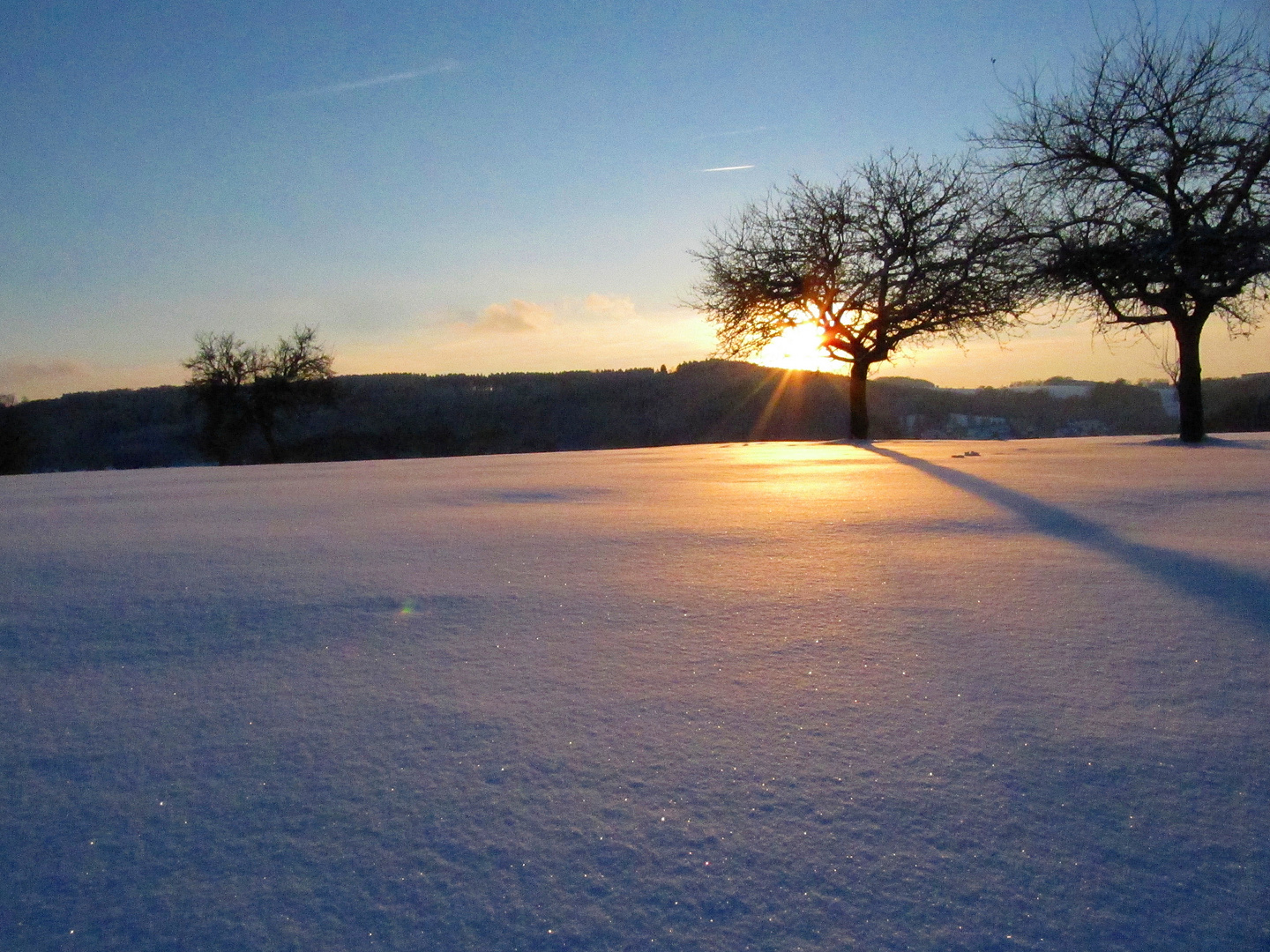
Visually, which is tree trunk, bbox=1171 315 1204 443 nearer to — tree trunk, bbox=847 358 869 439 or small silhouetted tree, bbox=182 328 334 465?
tree trunk, bbox=847 358 869 439

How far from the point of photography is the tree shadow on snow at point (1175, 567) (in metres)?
1.92

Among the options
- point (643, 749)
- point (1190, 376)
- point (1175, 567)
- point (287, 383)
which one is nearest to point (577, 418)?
point (287, 383)

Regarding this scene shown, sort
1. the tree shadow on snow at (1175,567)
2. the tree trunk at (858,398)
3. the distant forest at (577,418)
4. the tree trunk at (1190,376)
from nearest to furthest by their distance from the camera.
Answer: the tree shadow on snow at (1175,567)
the tree trunk at (1190,376)
the tree trunk at (858,398)
the distant forest at (577,418)

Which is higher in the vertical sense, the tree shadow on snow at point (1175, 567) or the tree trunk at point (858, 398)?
the tree trunk at point (858, 398)

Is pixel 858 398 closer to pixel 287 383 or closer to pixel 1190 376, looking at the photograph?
pixel 1190 376

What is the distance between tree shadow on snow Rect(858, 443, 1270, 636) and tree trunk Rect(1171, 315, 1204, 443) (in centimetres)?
832

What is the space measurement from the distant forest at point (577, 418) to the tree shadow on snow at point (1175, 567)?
2125cm

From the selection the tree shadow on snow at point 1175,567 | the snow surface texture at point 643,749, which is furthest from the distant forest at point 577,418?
the snow surface texture at point 643,749

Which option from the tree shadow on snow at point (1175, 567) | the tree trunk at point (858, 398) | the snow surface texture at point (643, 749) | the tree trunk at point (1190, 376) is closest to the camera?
the snow surface texture at point (643, 749)

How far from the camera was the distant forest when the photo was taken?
27.5m

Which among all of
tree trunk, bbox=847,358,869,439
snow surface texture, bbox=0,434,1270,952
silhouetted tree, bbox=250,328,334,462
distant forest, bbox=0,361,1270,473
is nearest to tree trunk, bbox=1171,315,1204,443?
tree trunk, bbox=847,358,869,439

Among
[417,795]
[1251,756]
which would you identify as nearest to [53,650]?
[417,795]

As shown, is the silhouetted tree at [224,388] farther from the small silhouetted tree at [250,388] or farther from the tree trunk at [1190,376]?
the tree trunk at [1190,376]

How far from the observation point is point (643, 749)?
121 centimetres
